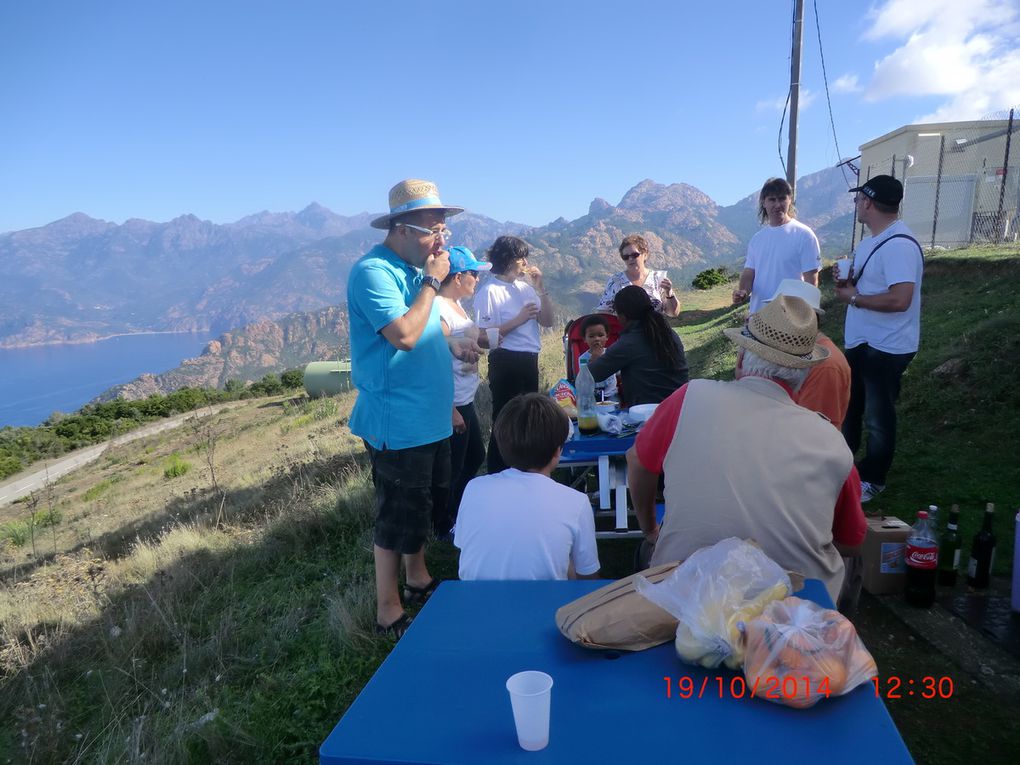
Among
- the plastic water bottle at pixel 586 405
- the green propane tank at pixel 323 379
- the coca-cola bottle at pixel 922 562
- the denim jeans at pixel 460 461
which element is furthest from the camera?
the green propane tank at pixel 323 379

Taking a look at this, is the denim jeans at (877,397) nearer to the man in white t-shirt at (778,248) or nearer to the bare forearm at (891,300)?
the bare forearm at (891,300)

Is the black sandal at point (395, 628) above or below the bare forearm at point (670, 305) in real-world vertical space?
below

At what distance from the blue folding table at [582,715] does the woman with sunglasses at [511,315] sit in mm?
3084

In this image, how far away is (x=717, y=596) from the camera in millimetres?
1316

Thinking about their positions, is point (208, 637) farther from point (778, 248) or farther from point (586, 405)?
point (778, 248)

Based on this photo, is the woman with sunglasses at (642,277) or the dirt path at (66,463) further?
the dirt path at (66,463)

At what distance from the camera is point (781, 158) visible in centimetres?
844

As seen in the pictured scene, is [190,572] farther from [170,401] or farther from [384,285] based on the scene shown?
[170,401]

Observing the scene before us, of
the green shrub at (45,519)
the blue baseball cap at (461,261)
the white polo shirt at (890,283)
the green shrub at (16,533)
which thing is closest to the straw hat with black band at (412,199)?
the blue baseball cap at (461,261)

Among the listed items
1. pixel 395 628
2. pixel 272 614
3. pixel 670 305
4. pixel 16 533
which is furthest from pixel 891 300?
pixel 16 533

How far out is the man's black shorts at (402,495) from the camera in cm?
275

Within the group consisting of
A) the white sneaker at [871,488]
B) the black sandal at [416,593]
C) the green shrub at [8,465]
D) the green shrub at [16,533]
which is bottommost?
the green shrub at [8,465]

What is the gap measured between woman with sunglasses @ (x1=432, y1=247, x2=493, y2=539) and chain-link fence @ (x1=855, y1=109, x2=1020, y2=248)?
1399 cm

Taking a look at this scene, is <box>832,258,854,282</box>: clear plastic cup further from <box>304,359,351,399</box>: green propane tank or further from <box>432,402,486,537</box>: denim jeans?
<box>304,359,351,399</box>: green propane tank
